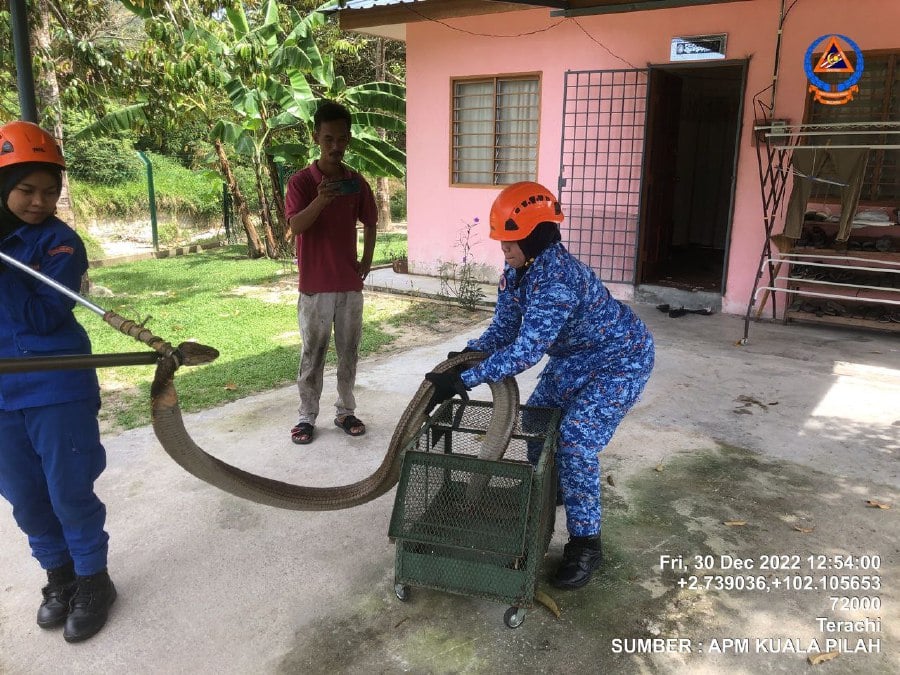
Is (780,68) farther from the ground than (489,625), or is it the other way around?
(780,68)

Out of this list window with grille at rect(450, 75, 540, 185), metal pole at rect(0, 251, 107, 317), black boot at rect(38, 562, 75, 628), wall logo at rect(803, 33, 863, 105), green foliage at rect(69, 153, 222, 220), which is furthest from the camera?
green foliage at rect(69, 153, 222, 220)

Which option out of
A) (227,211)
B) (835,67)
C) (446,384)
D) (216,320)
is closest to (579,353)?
(446,384)

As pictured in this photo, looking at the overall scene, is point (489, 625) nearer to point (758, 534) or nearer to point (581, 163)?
point (758, 534)

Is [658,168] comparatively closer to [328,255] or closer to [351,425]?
[328,255]

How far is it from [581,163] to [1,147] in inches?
261

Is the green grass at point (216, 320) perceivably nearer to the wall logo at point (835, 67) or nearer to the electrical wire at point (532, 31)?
the electrical wire at point (532, 31)

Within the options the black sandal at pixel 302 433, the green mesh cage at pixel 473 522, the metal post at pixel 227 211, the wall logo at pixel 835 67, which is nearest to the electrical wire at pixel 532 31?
the wall logo at pixel 835 67

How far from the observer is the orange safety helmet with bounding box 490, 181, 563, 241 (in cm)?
239

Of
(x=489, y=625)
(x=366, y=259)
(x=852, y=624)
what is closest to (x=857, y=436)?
(x=852, y=624)

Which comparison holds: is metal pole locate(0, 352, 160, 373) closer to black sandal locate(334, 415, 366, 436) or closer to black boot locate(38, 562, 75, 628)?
black boot locate(38, 562, 75, 628)

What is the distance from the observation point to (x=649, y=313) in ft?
23.5

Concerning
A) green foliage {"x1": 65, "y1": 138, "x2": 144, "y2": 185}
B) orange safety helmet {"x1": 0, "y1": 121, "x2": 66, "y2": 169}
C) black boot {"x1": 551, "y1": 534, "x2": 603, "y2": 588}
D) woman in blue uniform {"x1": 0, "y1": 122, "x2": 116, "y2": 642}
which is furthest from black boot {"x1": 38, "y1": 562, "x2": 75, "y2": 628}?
green foliage {"x1": 65, "y1": 138, "x2": 144, "y2": 185}

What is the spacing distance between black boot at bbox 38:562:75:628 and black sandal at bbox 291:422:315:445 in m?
1.51

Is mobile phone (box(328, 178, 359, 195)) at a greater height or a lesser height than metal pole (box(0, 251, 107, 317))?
greater
